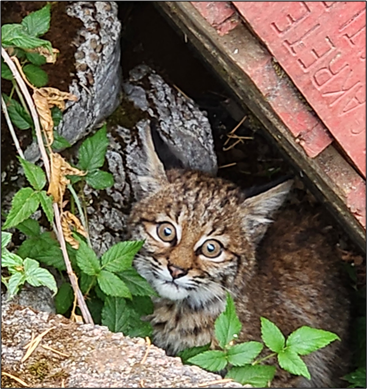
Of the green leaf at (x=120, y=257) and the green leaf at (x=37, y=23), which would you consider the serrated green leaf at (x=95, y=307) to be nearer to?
the green leaf at (x=120, y=257)

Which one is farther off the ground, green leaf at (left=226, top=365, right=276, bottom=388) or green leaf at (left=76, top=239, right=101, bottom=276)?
green leaf at (left=76, top=239, right=101, bottom=276)

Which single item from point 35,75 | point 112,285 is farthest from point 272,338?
point 35,75

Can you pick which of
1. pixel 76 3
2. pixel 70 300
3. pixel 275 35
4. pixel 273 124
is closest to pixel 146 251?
pixel 70 300

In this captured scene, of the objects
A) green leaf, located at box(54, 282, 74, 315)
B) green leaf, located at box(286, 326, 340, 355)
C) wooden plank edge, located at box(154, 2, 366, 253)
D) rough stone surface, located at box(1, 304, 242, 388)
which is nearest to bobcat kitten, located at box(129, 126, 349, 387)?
wooden plank edge, located at box(154, 2, 366, 253)

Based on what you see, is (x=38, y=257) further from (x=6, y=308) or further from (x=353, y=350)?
(x=353, y=350)

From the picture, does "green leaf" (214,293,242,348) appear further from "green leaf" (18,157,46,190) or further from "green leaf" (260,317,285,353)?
"green leaf" (18,157,46,190)

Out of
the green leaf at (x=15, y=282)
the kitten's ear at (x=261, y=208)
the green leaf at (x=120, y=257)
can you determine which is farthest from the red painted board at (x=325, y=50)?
the green leaf at (x=15, y=282)
